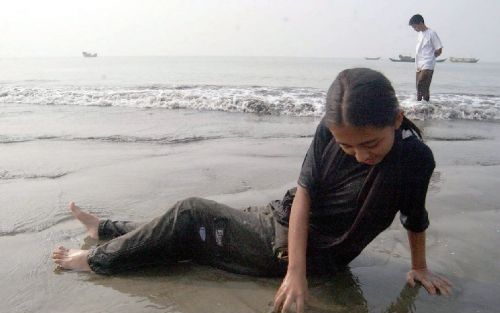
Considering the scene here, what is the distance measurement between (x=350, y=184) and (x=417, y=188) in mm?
283

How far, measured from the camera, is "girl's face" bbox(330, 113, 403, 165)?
1.61m

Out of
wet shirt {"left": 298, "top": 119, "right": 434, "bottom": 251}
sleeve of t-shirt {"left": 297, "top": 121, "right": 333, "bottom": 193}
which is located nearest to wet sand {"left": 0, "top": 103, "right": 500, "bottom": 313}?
wet shirt {"left": 298, "top": 119, "right": 434, "bottom": 251}

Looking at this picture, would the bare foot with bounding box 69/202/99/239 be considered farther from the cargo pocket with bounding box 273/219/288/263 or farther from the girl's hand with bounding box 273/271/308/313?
the girl's hand with bounding box 273/271/308/313

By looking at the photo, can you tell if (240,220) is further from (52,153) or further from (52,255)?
(52,153)

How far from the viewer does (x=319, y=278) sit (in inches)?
89.5

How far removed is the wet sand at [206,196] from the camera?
2.05m

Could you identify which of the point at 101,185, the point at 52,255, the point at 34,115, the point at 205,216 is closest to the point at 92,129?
the point at 34,115

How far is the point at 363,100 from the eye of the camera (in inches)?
61.6

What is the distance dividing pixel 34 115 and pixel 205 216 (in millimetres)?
7410

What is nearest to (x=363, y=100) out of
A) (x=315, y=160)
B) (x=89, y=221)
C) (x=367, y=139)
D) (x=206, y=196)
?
(x=367, y=139)

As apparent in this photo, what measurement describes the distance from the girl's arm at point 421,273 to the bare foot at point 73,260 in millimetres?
1664

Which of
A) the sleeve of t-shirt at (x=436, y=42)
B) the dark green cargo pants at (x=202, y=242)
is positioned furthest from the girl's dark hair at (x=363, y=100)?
the sleeve of t-shirt at (x=436, y=42)

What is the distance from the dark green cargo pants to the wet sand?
0.26ft

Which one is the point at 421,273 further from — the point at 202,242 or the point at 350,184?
the point at 202,242
